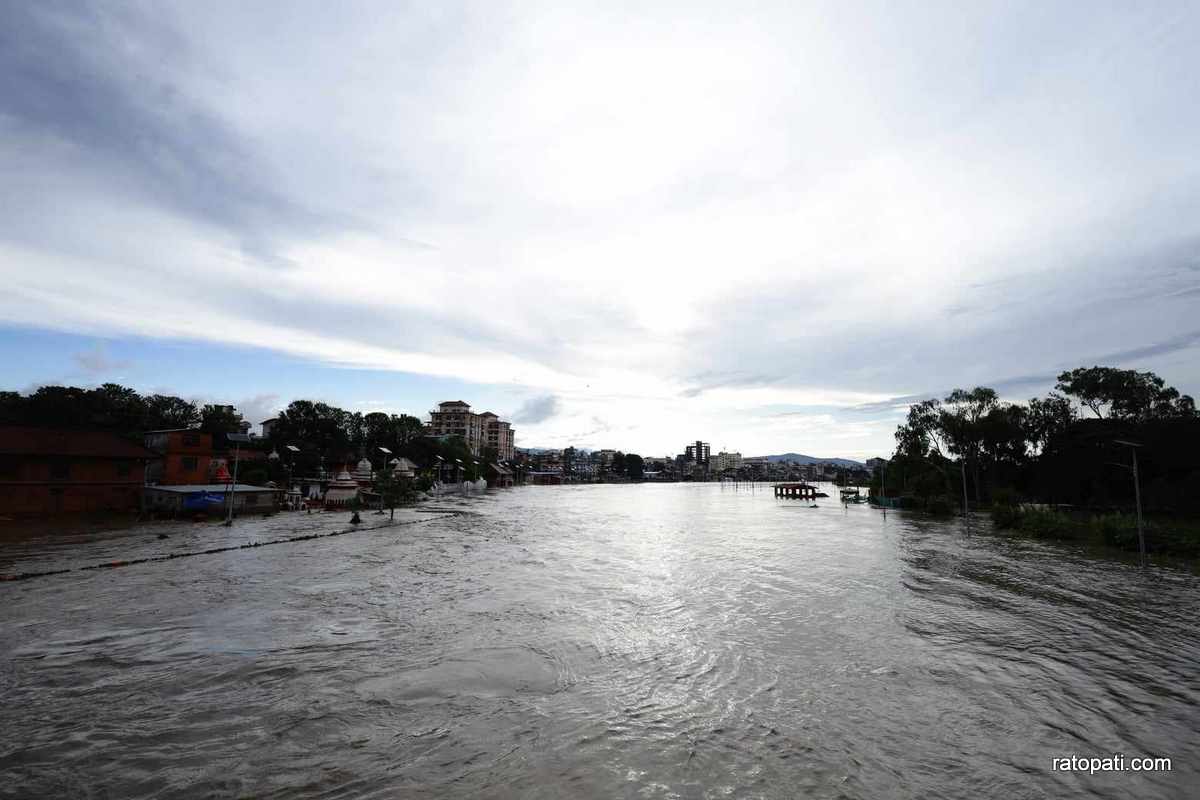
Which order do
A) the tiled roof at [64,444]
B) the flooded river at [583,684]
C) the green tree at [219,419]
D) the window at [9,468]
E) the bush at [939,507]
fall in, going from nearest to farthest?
the flooded river at [583,684] < the window at [9,468] < the tiled roof at [64,444] < the bush at [939,507] < the green tree at [219,419]

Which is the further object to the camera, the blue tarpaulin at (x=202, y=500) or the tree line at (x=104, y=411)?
the tree line at (x=104, y=411)

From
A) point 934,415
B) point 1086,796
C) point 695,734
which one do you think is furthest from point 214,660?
point 934,415

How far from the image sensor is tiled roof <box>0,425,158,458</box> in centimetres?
4122

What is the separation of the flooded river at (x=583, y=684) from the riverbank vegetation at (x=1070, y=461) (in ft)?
76.7

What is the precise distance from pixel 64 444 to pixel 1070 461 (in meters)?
97.8

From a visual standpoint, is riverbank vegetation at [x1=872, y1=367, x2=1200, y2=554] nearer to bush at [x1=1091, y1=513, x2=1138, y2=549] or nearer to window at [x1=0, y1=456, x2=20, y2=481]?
bush at [x1=1091, y1=513, x2=1138, y2=549]

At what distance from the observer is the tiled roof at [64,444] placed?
41.2 metres

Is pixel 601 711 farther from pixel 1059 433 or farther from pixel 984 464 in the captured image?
pixel 984 464

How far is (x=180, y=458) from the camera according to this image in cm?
5569

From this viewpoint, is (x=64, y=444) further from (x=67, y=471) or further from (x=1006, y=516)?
(x=1006, y=516)

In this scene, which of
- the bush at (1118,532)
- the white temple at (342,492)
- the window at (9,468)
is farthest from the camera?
the white temple at (342,492)

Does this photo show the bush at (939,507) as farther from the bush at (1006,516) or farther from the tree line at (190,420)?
the tree line at (190,420)

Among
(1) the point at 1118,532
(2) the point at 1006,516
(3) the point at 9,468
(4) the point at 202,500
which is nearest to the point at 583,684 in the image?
(1) the point at 1118,532

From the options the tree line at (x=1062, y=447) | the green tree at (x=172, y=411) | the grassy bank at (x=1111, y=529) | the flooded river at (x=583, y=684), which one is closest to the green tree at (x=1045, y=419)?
the tree line at (x=1062, y=447)
